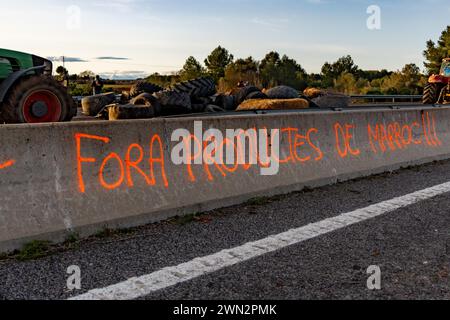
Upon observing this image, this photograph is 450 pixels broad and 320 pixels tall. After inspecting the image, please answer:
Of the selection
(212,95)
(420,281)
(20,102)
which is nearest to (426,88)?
(212,95)

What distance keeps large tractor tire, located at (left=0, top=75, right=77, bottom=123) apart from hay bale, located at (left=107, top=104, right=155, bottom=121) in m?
3.77

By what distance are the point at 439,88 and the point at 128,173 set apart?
82.2 ft

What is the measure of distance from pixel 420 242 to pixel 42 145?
364cm

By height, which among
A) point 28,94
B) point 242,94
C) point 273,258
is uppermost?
point 242,94

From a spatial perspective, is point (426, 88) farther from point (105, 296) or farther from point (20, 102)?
point (105, 296)

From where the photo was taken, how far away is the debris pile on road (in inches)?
536

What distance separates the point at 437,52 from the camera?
3201 inches

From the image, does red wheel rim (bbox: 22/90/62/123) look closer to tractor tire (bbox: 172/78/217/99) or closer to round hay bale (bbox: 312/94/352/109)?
tractor tire (bbox: 172/78/217/99)

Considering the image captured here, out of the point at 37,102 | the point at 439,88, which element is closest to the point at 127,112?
the point at 37,102

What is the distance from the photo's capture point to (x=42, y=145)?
175 inches

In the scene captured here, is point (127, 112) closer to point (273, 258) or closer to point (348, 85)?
point (273, 258)

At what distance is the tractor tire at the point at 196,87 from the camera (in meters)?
17.0

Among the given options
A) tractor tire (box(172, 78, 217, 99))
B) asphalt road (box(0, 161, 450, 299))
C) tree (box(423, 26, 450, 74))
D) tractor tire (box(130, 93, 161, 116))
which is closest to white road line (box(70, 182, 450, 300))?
asphalt road (box(0, 161, 450, 299))

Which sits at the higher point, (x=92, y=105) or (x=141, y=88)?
(x=141, y=88)
